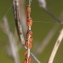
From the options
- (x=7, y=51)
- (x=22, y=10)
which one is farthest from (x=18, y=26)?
(x=7, y=51)

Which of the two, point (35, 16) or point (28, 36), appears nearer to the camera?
point (28, 36)

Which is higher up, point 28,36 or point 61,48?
point 28,36

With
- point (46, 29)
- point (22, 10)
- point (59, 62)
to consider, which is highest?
point (22, 10)

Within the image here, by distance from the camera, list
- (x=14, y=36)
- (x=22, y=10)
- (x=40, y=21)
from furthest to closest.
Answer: (x=40, y=21) → (x=14, y=36) → (x=22, y=10)

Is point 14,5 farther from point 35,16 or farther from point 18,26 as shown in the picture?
point 35,16

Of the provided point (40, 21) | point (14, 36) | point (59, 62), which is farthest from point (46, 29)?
point (14, 36)

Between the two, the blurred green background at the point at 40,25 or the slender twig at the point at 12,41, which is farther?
the blurred green background at the point at 40,25

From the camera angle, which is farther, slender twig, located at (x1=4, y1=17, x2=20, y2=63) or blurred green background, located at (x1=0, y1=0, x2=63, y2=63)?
blurred green background, located at (x1=0, y1=0, x2=63, y2=63)

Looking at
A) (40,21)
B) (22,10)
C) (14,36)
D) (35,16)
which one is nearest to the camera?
(22,10)

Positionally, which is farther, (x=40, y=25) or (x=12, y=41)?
(x=40, y=25)
